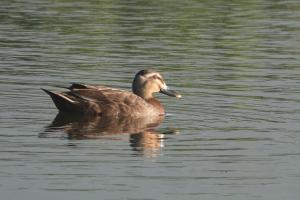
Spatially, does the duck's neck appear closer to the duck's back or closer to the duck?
the duck

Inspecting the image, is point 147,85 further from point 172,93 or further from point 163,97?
point 163,97

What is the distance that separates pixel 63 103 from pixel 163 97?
10.9 ft

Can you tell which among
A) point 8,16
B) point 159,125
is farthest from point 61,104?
point 8,16

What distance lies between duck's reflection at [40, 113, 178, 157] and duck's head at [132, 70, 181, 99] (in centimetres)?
103

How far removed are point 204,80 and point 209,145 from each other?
579 cm

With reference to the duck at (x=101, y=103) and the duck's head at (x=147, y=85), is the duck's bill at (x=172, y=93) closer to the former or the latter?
the duck's head at (x=147, y=85)

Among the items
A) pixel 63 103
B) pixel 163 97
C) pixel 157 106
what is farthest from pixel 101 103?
pixel 163 97

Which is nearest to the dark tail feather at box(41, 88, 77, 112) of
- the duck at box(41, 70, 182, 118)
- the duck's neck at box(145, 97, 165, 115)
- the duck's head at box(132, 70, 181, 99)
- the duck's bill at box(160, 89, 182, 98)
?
the duck at box(41, 70, 182, 118)

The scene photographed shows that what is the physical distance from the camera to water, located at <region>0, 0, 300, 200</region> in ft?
44.6

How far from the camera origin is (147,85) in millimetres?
19625

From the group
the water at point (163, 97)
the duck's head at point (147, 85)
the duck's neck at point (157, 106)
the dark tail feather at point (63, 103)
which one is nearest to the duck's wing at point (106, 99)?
the dark tail feather at point (63, 103)

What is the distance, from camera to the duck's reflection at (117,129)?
629 inches

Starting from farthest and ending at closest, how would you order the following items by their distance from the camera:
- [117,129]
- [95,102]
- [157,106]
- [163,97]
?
[163,97] → [157,106] → [95,102] → [117,129]

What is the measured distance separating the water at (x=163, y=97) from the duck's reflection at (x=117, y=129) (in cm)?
5
